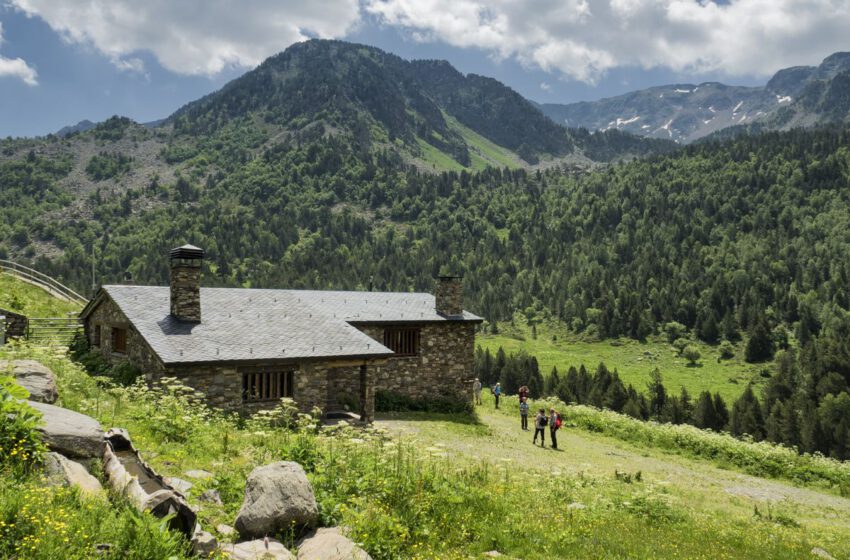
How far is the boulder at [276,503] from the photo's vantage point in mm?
8430

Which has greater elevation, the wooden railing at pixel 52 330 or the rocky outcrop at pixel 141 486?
the wooden railing at pixel 52 330

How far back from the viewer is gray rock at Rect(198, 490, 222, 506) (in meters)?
9.72

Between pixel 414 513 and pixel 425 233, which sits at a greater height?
pixel 425 233

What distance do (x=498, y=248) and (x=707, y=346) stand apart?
80.4 m

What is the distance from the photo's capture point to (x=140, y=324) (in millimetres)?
20953

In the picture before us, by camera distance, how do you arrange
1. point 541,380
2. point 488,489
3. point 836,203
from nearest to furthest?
point 488,489 → point 541,380 → point 836,203

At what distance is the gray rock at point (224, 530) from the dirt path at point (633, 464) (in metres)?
9.53

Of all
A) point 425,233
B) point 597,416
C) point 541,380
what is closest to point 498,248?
point 425,233

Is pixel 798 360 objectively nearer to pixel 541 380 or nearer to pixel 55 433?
pixel 541 380

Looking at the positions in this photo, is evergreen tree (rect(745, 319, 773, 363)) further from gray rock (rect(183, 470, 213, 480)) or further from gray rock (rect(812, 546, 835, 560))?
gray rock (rect(183, 470, 213, 480))

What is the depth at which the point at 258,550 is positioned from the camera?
311 inches

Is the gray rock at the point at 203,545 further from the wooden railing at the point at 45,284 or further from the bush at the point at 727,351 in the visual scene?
the bush at the point at 727,351

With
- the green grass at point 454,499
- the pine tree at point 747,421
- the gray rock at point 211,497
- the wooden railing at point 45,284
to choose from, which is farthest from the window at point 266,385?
the pine tree at point 747,421

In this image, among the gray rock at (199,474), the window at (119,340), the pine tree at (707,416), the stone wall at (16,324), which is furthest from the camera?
the pine tree at (707,416)
